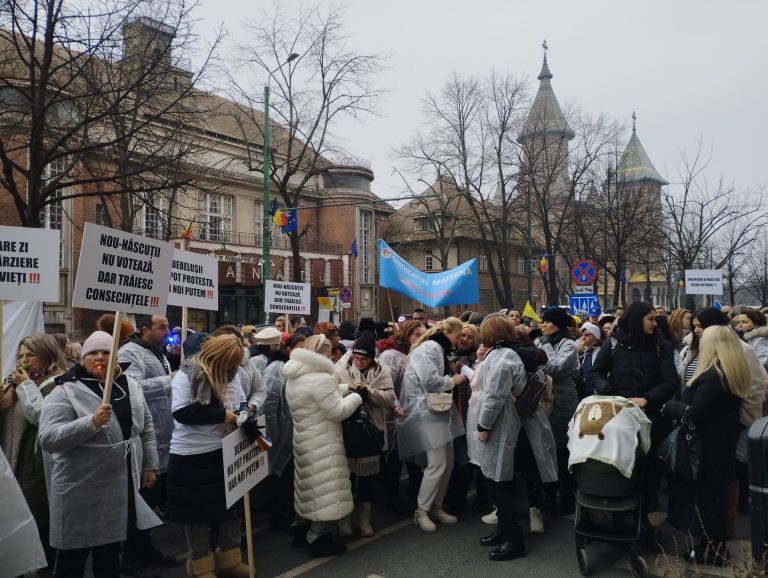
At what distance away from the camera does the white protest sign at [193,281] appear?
7348mm

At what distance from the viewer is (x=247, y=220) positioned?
40969 mm

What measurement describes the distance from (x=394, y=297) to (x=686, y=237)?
28246 mm

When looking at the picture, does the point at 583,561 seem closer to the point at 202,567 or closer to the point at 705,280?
the point at 202,567

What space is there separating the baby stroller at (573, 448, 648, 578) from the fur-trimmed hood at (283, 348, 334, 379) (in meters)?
2.14

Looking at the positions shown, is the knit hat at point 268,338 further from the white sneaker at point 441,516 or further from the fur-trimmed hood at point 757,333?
the fur-trimmed hood at point 757,333

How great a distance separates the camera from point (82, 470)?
13.7ft

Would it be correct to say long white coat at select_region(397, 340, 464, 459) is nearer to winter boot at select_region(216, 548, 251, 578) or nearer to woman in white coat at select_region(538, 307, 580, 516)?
woman in white coat at select_region(538, 307, 580, 516)

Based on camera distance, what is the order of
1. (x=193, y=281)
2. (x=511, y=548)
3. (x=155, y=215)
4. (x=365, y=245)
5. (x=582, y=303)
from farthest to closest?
(x=365, y=245) → (x=582, y=303) → (x=155, y=215) → (x=193, y=281) → (x=511, y=548)

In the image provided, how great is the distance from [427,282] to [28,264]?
19.6 feet

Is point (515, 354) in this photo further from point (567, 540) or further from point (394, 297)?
point (394, 297)

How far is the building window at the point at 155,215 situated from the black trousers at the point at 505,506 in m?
8.21

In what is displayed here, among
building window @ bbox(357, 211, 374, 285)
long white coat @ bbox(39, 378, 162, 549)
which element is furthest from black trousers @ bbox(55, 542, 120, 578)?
building window @ bbox(357, 211, 374, 285)

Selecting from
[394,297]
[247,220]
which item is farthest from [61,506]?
[394,297]

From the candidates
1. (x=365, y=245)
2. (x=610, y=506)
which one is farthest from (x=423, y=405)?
(x=365, y=245)
